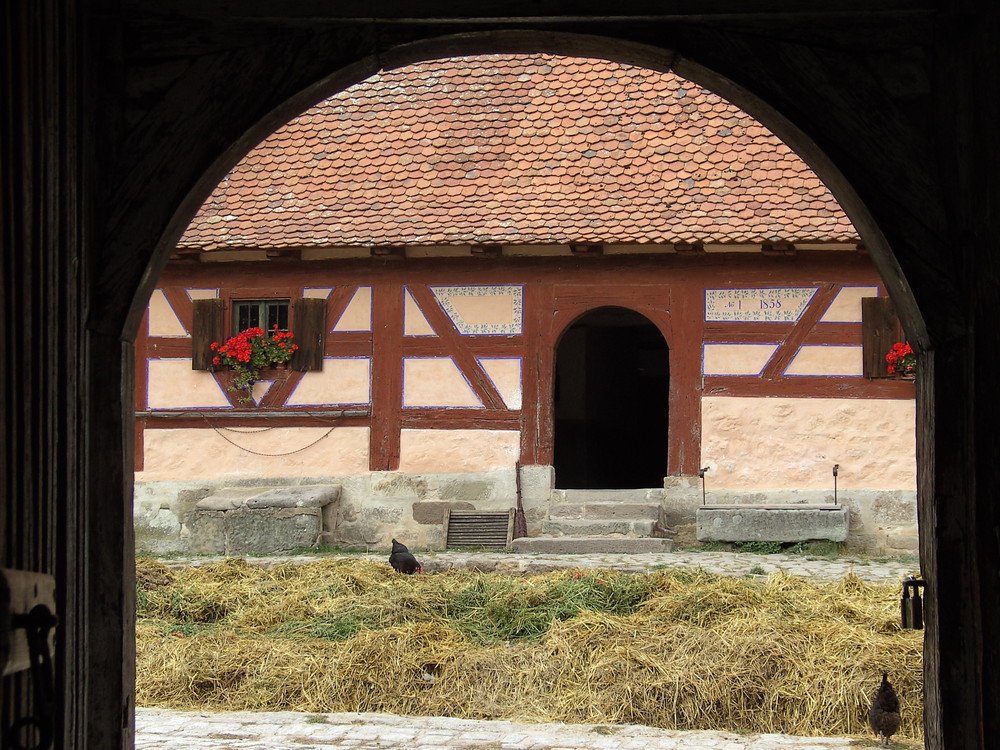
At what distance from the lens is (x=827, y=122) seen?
2.86 meters

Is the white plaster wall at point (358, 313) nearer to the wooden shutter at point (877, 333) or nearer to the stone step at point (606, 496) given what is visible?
the stone step at point (606, 496)

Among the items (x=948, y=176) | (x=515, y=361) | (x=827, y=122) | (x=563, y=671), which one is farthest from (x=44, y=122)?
(x=515, y=361)

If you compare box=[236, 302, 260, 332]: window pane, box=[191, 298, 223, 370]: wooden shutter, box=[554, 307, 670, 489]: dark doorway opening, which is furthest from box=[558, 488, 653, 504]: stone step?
box=[191, 298, 223, 370]: wooden shutter

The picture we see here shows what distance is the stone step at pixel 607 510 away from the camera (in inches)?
504

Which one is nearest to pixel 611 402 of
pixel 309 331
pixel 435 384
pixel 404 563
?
pixel 435 384

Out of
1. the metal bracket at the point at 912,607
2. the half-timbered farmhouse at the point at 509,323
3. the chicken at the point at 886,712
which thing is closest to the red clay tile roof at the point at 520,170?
the half-timbered farmhouse at the point at 509,323

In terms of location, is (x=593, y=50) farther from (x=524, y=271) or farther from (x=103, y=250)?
(x=524, y=271)

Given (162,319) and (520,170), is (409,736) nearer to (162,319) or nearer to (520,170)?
(520,170)

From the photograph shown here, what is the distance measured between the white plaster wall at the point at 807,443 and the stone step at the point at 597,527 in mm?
995

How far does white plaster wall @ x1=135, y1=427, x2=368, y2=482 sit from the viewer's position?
13586mm

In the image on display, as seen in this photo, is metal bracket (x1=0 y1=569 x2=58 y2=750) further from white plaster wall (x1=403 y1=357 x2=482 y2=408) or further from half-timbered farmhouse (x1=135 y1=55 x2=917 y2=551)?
white plaster wall (x1=403 y1=357 x2=482 y2=408)

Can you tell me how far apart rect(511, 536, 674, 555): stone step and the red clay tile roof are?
3102 mm

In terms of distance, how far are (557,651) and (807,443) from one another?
20.9 ft

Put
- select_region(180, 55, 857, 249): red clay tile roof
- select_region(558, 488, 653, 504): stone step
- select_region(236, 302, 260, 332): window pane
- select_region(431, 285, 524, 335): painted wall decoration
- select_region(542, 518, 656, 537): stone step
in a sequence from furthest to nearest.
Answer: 1. select_region(236, 302, 260, 332): window pane
2. select_region(431, 285, 524, 335): painted wall decoration
3. select_region(558, 488, 653, 504): stone step
4. select_region(180, 55, 857, 249): red clay tile roof
5. select_region(542, 518, 656, 537): stone step
